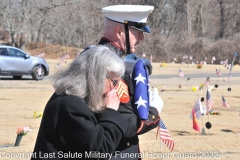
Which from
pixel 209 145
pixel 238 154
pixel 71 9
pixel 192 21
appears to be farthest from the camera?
pixel 192 21

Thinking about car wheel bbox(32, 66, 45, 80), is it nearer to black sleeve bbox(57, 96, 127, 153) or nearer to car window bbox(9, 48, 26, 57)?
car window bbox(9, 48, 26, 57)

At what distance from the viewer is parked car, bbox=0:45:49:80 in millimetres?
24234

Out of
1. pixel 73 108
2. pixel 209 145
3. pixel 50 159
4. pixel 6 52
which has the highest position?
pixel 73 108

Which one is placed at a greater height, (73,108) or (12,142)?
(73,108)

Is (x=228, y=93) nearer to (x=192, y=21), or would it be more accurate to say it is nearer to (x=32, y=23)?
(x=32, y=23)

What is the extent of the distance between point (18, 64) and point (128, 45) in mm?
20819

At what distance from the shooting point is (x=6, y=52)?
81.1 feet

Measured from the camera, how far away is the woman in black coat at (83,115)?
3.34 m

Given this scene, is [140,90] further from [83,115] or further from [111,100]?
[83,115]

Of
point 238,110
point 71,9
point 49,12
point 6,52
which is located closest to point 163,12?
point 71,9

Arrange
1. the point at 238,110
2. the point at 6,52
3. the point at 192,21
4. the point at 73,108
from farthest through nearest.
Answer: the point at 192,21, the point at 6,52, the point at 238,110, the point at 73,108

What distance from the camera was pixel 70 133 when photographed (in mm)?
3330

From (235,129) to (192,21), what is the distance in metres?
50.5

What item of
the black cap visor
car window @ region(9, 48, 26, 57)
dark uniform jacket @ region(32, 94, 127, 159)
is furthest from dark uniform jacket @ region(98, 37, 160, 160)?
car window @ region(9, 48, 26, 57)
